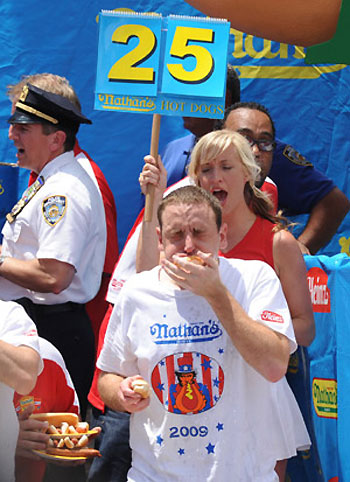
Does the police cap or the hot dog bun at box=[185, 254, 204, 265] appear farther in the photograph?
the police cap

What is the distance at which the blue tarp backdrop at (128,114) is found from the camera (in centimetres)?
461

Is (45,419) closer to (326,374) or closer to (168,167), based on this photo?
(326,374)

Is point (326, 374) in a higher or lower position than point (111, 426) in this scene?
higher

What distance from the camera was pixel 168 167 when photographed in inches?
161

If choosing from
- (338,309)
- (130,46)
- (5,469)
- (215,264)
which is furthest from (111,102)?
(5,469)

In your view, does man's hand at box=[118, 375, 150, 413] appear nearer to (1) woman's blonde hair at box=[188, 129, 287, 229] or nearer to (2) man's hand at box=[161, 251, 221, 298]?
(2) man's hand at box=[161, 251, 221, 298]

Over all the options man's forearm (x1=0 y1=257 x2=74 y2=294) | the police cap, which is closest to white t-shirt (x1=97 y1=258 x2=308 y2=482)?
man's forearm (x1=0 y1=257 x2=74 y2=294)

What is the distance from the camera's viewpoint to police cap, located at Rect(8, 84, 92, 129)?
389 centimetres

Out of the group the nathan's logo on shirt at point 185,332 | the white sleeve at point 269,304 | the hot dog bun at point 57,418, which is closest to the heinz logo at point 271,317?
the white sleeve at point 269,304

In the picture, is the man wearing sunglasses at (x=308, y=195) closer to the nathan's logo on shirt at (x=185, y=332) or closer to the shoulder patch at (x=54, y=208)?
the shoulder patch at (x=54, y=208)

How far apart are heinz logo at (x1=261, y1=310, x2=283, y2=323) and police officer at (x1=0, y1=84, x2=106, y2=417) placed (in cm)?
133

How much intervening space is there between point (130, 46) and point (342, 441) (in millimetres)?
1616

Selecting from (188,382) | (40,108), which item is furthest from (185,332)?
(40,108)

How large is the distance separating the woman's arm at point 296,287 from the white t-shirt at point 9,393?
90 centimetres
